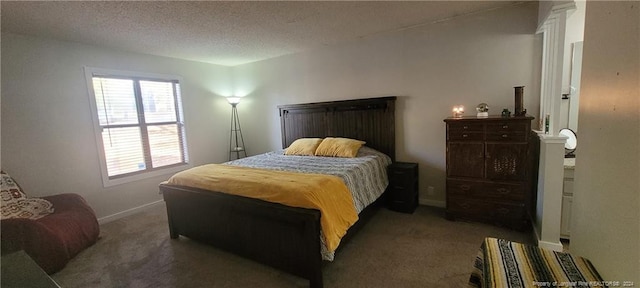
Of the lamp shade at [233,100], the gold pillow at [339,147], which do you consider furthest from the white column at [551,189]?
the lamp shade at [233,100]

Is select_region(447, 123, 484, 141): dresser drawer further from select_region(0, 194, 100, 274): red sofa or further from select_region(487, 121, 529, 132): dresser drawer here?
select_region(0, 194, 100, 274): red sofa

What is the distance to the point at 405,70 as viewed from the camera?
132 inches

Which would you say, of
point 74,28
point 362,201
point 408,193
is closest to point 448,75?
point 408,193

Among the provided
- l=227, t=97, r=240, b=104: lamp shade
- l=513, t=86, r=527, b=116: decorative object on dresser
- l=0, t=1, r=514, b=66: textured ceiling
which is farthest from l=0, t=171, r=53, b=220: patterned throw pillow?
l=513, t=86, r=527, b=116: decorative object on dresser

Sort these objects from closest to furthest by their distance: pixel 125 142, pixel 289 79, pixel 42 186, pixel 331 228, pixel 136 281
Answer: pixel 331 228 < pixel 136 281 < pixel 42 186 < pixel 125 142 < pixel 289 79

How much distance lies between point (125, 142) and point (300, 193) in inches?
122

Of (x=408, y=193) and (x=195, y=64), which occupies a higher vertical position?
(x=195, y=64)

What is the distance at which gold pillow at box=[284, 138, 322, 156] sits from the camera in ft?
12.1

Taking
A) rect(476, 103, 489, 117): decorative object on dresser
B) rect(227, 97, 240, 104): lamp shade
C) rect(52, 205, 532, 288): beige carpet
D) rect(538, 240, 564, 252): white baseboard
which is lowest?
rect(52, 205, 532, 288): beige carpet

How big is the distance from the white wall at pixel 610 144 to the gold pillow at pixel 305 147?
2.83 meters

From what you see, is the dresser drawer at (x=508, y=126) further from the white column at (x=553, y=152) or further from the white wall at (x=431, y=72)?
the white wall at (x=431, y=72)

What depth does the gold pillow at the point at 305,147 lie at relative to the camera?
369cm

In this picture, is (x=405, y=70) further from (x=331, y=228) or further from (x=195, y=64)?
(x=195, y=64)

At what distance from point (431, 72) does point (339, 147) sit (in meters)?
1.47
